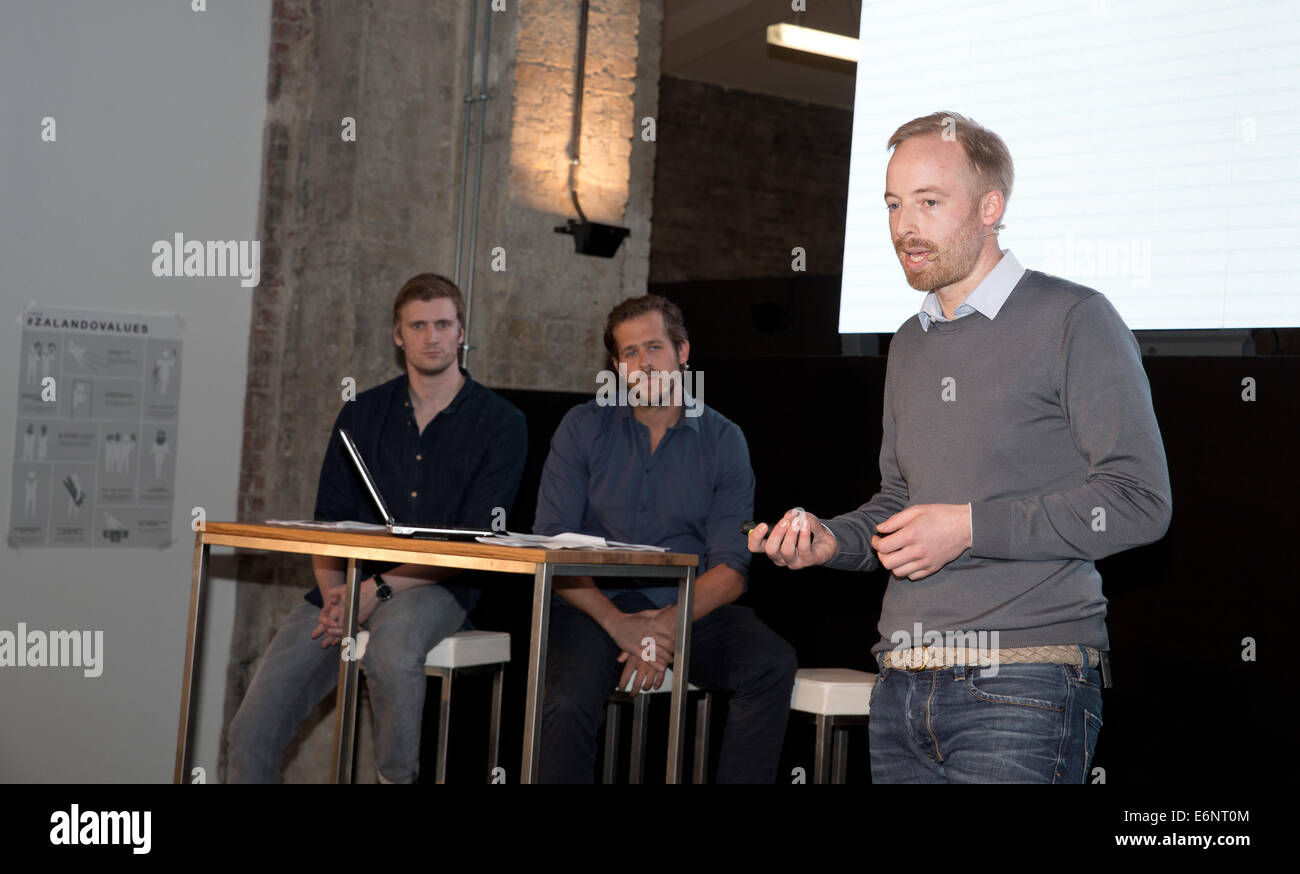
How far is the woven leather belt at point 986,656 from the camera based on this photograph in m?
1.78

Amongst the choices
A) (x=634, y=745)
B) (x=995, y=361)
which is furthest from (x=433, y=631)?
(x=995, y=361)

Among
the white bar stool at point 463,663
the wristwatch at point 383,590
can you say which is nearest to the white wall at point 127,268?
the wristwatch at point 383,590

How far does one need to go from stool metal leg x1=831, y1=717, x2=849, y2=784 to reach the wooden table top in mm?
610

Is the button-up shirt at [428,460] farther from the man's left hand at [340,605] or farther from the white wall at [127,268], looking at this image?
the white wall at [127,268]

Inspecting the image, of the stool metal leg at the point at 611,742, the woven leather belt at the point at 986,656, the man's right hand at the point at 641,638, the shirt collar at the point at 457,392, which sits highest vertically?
the shirt collar at the point at 457,392

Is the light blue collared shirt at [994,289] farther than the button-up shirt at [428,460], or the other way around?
the button-up shirt at [428,460]

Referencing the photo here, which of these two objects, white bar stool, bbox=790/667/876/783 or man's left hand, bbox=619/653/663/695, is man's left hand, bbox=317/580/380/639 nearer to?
man's left hand, bbox=619/653/663/695

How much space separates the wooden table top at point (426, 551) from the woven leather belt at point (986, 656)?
0.97m

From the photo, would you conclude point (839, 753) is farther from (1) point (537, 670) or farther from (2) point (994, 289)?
(2) point (994, 289)

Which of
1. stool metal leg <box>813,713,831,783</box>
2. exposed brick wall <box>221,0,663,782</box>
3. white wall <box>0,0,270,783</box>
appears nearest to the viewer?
stool metal leg <box>813,713,831,783</box>

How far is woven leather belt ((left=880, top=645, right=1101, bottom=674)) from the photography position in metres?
1.78

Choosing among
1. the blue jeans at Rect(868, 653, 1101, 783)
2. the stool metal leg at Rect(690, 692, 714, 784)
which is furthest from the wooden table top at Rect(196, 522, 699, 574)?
the blue jeans at Rect(868, 653, 1101, 783)

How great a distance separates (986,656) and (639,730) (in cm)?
181

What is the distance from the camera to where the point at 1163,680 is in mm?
3107
